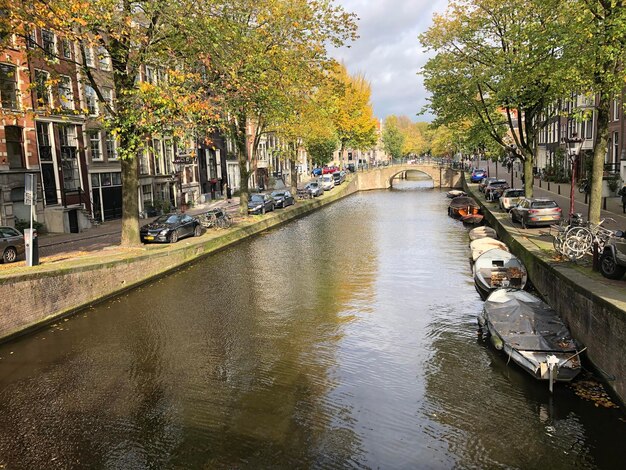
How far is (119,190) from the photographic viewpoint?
3600cm

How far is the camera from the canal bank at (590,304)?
9906 millimetres

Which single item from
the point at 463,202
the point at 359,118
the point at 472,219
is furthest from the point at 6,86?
the point at 359,118

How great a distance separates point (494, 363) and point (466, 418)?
285 cm

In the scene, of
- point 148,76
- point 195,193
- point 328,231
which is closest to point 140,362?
point 328,231

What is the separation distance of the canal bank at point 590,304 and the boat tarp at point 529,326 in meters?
0.53

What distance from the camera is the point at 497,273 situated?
1738 cm

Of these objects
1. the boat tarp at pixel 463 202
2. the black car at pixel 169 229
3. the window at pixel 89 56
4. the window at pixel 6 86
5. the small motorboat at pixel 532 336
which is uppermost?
the window at pixel 89 56

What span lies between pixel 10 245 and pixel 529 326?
17.7 m

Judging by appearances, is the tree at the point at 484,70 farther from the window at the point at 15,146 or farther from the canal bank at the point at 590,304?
the window at the point at 15,146

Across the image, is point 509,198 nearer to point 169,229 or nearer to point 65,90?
point 169,229

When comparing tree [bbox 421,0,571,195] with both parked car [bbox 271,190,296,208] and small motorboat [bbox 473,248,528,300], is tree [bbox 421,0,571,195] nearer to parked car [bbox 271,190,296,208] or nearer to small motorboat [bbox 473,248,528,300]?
small motorboat [bbox 473,248,528,300]

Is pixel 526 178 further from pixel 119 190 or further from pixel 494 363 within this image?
pixel 119 190

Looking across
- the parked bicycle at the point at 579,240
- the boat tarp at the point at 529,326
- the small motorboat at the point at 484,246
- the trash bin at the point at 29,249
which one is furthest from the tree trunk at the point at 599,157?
the trash bin at the point at 29,249

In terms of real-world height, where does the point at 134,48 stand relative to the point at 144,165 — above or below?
above
